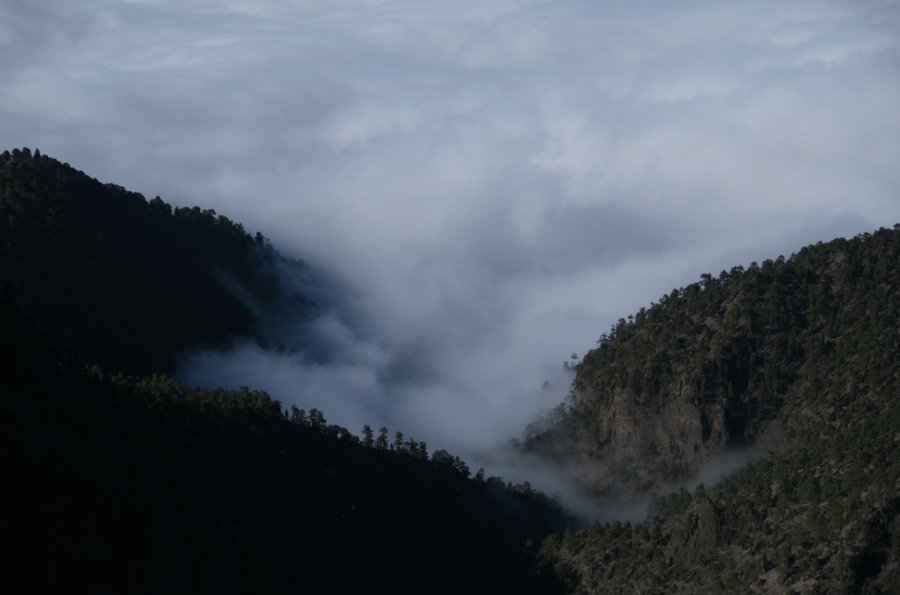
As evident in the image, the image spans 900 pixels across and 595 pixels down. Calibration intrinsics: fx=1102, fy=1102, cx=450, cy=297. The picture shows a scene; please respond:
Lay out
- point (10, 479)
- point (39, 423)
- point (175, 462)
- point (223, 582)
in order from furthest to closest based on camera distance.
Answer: point (175, 462) < point (223, 582) < point (39, 423) < point (10, 479)

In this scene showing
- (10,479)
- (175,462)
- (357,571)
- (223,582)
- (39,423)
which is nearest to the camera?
(10,479)

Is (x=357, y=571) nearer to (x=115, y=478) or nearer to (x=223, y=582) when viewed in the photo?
(x=223, y=582)

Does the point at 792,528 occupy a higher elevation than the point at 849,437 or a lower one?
lower

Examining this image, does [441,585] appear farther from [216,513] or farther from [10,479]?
[10,479]

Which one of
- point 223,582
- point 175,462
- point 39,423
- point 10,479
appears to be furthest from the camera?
point 175,462

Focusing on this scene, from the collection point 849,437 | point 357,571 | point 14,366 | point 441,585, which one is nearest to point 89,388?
point 14,366

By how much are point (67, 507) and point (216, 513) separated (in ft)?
126

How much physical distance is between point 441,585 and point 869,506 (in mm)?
74351

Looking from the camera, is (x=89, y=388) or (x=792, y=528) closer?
(x=89, y=388)

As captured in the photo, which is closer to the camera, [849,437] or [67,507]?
[67,507]

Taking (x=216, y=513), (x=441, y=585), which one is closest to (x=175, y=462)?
(x=216, y=513)

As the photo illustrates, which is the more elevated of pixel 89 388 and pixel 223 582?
pixel 89 388

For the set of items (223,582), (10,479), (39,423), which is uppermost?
(39,423)

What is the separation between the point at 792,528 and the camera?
184625mm
